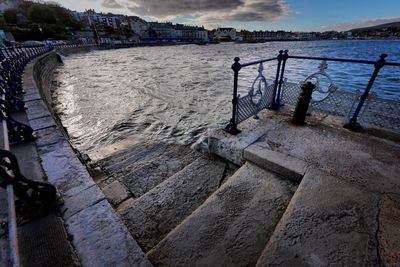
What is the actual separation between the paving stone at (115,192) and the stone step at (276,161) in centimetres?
198

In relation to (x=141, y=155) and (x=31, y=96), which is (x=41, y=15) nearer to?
(x=31, y=96)

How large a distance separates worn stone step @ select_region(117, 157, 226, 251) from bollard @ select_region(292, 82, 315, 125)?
71.7 inches

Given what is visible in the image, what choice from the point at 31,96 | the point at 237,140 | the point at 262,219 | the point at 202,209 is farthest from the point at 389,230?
the point at 31,96

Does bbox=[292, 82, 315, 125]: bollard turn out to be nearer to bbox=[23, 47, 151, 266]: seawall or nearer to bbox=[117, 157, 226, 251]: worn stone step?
bbox=[117, 157, 226, 251]: worn stone step

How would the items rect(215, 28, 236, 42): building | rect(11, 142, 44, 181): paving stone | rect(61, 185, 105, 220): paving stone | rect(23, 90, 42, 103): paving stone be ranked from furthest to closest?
1. rect(215, 28, 236, 42): building
2. rect(23, 90, 42, 103): paving stone
3. rect(11, 142, 44, 181): paving stone
4. rect(61, 185, 105, 220): paving stone

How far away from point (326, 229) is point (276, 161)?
0.96 meters

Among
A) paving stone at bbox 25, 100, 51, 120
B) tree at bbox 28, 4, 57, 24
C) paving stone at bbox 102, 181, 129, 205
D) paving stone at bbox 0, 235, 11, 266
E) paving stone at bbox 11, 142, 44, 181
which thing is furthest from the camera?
tree at bbox 28, 4, 57, 24

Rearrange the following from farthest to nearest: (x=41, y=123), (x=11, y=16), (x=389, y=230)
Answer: (x=11, y=16) < (x=41, y=123) < (x=389, y=230)

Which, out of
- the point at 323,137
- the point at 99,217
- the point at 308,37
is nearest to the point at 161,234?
the point at 99,217

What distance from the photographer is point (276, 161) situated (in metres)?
2.56

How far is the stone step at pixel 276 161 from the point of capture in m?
2.43

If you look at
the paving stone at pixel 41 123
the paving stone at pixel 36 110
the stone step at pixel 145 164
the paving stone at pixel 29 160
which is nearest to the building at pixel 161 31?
the paving stone at pixel 36 110

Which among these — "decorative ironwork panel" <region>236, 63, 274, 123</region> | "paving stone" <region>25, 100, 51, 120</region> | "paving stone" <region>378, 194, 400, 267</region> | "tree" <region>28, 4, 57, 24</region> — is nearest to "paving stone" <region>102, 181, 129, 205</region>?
"decorative ironwork panel" <region>236, 63, 274, 123</region>

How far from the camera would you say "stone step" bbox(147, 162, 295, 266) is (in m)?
1.65
